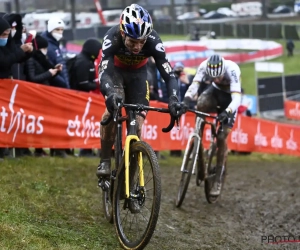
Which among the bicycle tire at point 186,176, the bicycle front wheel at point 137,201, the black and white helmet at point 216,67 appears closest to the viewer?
the bicycle front wheel at point 137,201

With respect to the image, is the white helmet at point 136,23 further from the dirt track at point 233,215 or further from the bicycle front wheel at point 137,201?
the dirt track at point 233,215

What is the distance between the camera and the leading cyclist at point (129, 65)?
6.53 metres

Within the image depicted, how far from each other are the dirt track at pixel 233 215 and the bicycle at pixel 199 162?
0.24m

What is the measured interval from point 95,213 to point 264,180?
19.5ft

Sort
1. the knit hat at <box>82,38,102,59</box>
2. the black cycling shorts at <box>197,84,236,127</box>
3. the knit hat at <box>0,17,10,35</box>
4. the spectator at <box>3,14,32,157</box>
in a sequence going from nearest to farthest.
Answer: the knit hat at <box>0,17,10,35</box>
the spectator at <box>3,14,32,157</box>
the black cycling shorts at <box>197,84,236,127</box>
the knit hat at <box>82,38,102,59</box>

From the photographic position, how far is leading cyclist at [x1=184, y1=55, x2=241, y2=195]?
979 centimetres

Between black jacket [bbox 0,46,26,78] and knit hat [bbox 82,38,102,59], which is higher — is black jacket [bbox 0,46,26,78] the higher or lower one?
the higher one

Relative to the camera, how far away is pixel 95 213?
797 cm

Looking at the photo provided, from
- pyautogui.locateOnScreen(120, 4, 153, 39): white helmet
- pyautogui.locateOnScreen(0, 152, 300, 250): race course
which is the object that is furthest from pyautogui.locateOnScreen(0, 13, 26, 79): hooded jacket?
pyautogui.locateOnScreen(120, 4, 153, 39): white helmet

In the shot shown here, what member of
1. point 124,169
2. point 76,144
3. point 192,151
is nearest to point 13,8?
point 76,144

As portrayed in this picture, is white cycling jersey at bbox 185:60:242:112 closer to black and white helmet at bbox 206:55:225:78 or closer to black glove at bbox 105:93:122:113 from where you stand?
black and white helmet at bbox 206:55:225:78

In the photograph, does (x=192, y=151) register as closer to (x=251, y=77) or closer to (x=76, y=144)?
(x=76, y=144)

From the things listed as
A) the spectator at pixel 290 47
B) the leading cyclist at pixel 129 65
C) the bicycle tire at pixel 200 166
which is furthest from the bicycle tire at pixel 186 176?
the spectator at pixel 290 47

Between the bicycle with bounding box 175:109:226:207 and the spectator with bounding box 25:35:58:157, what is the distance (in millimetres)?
2887
